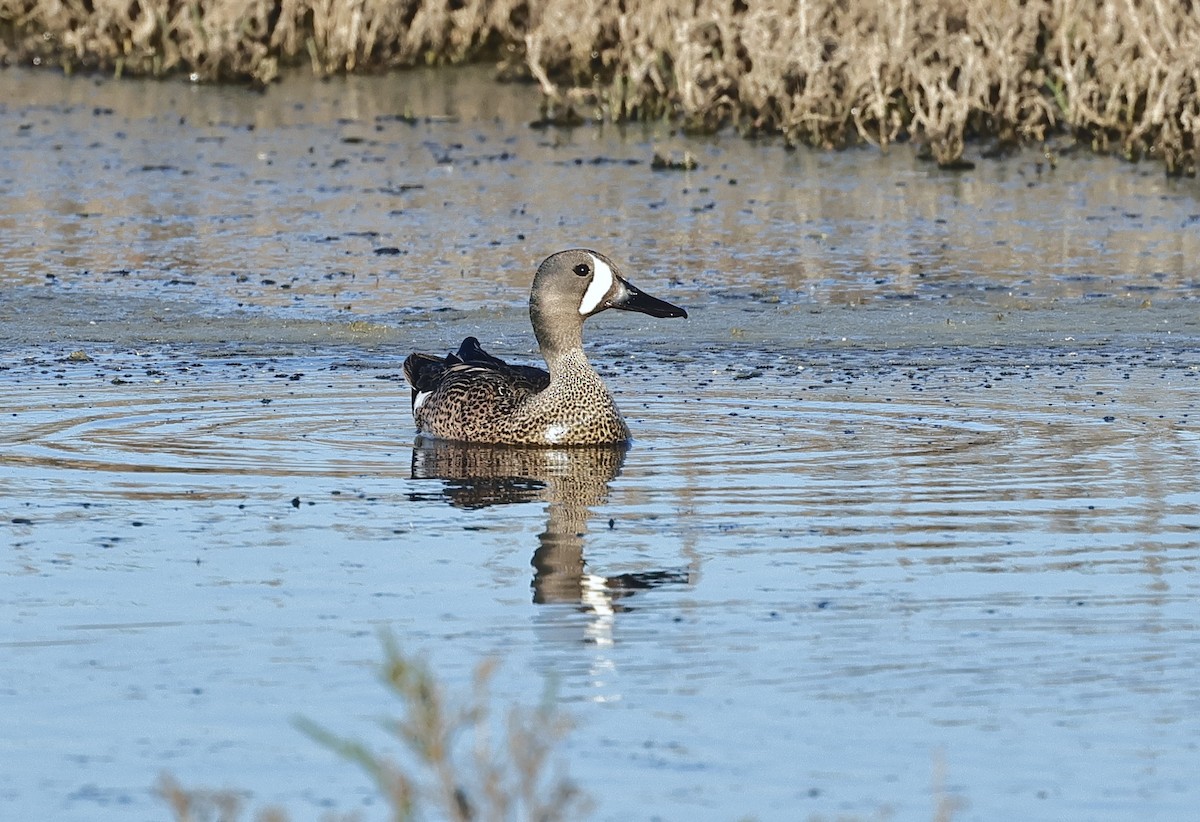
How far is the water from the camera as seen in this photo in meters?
4.98

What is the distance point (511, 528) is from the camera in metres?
7.36

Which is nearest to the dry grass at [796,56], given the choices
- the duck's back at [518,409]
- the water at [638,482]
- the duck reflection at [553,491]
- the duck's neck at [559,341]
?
the water at [638,482]

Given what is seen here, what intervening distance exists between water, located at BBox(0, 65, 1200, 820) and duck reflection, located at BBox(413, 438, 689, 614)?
3 centimetres

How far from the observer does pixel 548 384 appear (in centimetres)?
943

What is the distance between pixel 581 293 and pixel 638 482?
1.57 metres

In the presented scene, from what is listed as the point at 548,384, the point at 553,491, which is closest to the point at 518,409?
the point at 548,384

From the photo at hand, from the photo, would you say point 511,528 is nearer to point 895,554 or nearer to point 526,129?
point 895,554

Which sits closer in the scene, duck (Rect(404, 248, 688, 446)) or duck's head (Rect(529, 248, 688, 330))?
duck (Rect(404, 248, 688, 446))

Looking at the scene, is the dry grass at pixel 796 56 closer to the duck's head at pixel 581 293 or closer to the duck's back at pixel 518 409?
the duck's head at pixel 581 293

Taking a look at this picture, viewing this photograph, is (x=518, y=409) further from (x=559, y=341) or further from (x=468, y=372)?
(x=559, y=341)

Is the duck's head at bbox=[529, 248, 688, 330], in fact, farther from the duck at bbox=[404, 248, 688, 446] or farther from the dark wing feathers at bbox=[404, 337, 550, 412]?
the dark wing feathers at bbox=[404, 337, 550, 412]

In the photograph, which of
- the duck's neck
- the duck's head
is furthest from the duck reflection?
the duck's head

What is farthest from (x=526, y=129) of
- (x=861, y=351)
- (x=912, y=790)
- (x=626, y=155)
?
(x=912, y=790)

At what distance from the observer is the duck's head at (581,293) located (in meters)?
9.53
